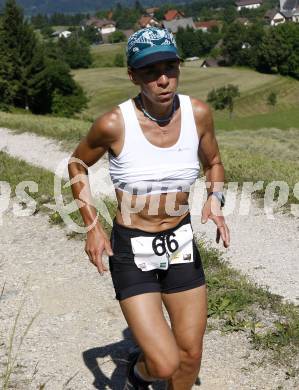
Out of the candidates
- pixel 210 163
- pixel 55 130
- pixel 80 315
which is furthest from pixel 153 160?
pixel 55 130

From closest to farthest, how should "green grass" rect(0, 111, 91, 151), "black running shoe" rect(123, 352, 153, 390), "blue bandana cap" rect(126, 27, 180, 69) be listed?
"blue bandana cap" rect(126, 27, 180, 69)
"black running shoe" rect(123, 352, 153, 390)
"green grass" rect(0, 111, 91, 151)

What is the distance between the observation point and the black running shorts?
15.8ft

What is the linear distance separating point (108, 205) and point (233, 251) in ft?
11.3

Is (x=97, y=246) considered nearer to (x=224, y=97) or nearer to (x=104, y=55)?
(x=224, y=97)

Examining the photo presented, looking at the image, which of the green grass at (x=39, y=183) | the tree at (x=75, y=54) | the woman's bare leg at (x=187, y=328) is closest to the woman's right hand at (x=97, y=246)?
the woman's bare leg at (x=187, y=328)

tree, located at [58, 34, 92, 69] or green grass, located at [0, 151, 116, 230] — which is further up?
green grass, located at [0, 151, 116, 230]

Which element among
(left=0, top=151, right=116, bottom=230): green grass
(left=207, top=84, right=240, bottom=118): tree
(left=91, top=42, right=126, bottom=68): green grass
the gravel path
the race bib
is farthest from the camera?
(left=91, top=42, right=126, bottom=68): green grass

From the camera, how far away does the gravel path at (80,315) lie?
20.7ft

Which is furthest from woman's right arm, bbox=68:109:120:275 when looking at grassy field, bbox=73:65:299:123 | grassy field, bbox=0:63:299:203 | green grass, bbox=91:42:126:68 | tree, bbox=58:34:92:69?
green grass, bbox=91:42:126:68

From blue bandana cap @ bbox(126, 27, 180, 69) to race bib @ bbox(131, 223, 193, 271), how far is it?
1322 millimetres

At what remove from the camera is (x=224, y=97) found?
9812 centimetres

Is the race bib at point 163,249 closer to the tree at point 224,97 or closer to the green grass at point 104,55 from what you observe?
the tree at point 224,97

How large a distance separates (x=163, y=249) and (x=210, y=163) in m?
0.90

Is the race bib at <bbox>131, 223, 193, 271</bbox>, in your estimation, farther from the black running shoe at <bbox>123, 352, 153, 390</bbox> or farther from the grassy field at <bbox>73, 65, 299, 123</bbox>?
the grassy field at <bbox>73, 65, 299, 123</bbox>
